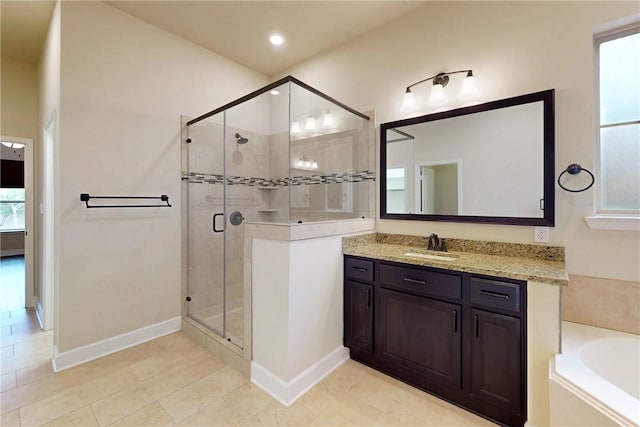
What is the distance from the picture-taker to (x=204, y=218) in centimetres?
293

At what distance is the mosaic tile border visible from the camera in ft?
8.18

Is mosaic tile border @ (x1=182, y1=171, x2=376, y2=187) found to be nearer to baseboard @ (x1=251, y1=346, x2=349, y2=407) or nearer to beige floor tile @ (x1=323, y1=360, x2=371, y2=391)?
baseboard @ (x1=251, y1=346, x2=349, y2=407)

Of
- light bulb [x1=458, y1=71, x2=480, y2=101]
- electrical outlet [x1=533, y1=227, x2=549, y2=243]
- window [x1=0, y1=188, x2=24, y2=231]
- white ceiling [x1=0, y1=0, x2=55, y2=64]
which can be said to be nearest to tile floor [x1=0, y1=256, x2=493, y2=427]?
electrical outlet [x1=533, y1=227, x2=549, y2=243]

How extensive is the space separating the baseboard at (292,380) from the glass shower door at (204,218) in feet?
3.72

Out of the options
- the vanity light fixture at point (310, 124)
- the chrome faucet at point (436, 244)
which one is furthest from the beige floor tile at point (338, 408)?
the vanity light fixture at point (310, 124)

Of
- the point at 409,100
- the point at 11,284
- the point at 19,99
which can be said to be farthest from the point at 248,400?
the point at 11,284

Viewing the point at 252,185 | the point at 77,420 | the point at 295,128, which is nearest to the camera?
the point at 77,420

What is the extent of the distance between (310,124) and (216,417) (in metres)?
2.27

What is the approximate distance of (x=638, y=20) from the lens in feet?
5.43

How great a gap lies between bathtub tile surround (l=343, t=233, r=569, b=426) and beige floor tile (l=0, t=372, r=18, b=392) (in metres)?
2.52

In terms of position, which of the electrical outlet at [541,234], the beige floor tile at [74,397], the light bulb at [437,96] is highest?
the light bulb at [437,96]

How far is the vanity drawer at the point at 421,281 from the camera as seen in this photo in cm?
174

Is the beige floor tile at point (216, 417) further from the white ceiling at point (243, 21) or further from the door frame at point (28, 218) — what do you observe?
the door frame at point (28, 218)

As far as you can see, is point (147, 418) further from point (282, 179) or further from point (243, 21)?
point (243, 21)
